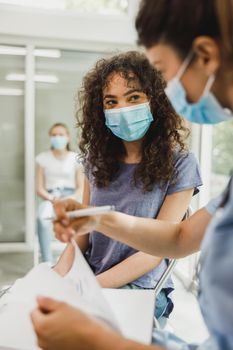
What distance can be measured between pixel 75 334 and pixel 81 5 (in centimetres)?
327

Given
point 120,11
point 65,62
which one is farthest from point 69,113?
point 120,11

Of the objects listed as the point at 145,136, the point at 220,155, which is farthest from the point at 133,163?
the point at 220,155

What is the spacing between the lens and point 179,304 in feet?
8.04


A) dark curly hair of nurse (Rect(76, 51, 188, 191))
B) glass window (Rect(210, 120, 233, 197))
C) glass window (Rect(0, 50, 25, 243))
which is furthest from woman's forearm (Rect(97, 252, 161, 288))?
glass window (Rect(0, 50, 25, 243))

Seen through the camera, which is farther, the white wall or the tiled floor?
the white wall

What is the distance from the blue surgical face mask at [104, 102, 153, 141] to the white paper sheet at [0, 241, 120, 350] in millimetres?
563

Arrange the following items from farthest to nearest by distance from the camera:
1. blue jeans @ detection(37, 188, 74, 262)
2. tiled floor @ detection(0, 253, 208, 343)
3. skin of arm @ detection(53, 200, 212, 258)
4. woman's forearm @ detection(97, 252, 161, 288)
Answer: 1. blue jeans @ detection(37, 188, 74, 262)
2. tiled floor @ detection(0, 253, 208, 343)
3. woman's forearm @ detection(97, 252, 161, 288)
4. skin of arm @ detection(53, 200, 212, 258)

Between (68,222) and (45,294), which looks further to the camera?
(68,222)

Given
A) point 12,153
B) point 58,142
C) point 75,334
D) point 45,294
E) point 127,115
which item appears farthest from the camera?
point 12,153

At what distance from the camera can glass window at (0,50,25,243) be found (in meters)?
3.31

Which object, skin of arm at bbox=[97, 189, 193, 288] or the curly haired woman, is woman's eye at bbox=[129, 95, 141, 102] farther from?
skin of arm at bbox=[97, 189, 193, 288]

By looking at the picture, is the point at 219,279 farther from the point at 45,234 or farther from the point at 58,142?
the point at 58,142

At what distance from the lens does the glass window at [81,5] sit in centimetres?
319

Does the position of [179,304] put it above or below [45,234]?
below
